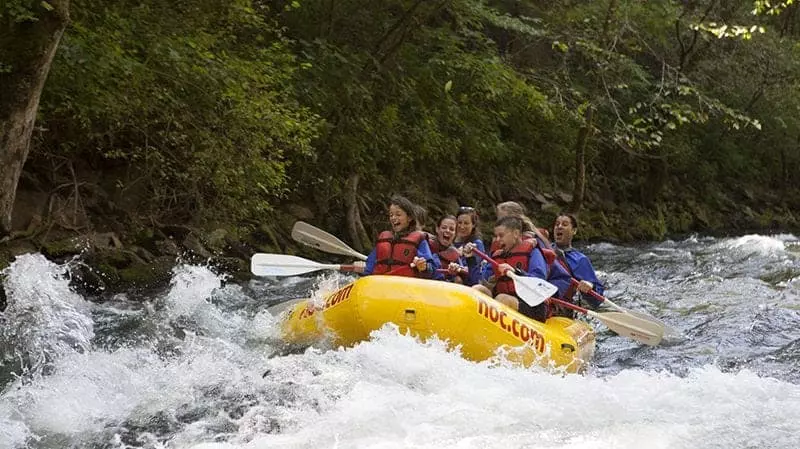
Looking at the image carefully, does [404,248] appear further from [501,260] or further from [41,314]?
[41,314]

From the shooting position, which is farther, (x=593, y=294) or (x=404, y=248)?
(x=593, y=294)

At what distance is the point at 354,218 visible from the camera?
36.5 feet

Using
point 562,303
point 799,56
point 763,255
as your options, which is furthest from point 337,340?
point 799,56

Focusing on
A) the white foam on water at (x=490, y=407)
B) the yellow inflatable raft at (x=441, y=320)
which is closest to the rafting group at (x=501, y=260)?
the yellow inflatable raft at (x=441, y=320)

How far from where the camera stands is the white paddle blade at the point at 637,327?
5.99m

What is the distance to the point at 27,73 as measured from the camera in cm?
575

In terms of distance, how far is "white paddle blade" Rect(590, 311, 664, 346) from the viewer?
599 cm

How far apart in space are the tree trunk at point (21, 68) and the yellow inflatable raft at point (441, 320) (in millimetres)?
2428

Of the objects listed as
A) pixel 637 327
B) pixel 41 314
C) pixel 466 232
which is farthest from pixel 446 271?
pixel 41 314

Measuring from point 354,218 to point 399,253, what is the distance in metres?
5.12

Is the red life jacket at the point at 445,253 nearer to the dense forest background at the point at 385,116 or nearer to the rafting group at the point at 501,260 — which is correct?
the rafting group at the point at 501,260

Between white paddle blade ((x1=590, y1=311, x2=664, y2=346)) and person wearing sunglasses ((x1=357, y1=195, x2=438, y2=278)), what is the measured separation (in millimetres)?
1283

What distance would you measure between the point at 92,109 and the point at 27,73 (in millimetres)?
1512

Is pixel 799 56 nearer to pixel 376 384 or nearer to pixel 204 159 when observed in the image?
pixel 204 159
